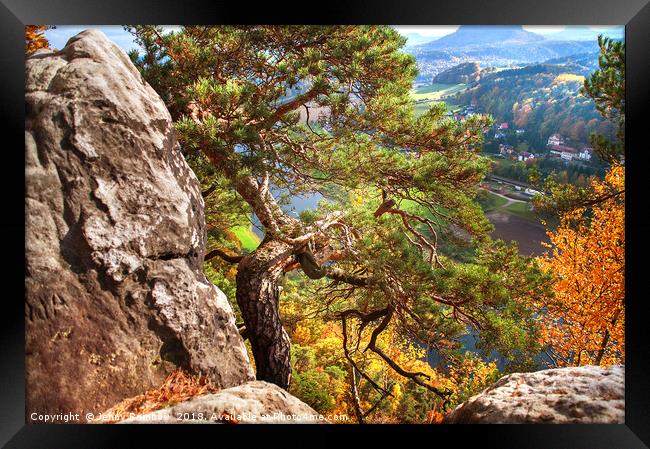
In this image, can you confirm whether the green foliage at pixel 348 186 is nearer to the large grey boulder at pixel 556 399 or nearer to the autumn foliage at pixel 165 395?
the large grey boulder at pixel 556 399

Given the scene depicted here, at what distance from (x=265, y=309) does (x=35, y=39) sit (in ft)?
7.12

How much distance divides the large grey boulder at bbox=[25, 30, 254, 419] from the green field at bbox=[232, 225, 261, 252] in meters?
0.48

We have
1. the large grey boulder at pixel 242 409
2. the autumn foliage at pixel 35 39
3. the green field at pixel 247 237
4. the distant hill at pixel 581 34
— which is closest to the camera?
the large grey boulder at pixel 242 409

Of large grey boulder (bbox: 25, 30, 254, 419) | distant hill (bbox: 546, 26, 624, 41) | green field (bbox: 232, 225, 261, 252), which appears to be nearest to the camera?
large grey boulder (bbox: 25, 30, 254, 419)

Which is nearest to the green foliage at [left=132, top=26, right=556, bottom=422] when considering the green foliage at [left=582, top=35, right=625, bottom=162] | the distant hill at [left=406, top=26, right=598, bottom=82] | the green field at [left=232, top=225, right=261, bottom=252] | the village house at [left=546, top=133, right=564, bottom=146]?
the green field at [left=232, top=225, right=261, bottom=252]

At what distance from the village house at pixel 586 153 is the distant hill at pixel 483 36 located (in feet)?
2.51

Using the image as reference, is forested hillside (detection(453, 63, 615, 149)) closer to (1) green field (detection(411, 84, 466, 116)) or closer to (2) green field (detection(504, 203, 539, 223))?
(1) green field (detection(411, 84, 466, 116))

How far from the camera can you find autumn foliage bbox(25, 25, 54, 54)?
292 centimetres

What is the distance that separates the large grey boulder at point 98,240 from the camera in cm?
268
